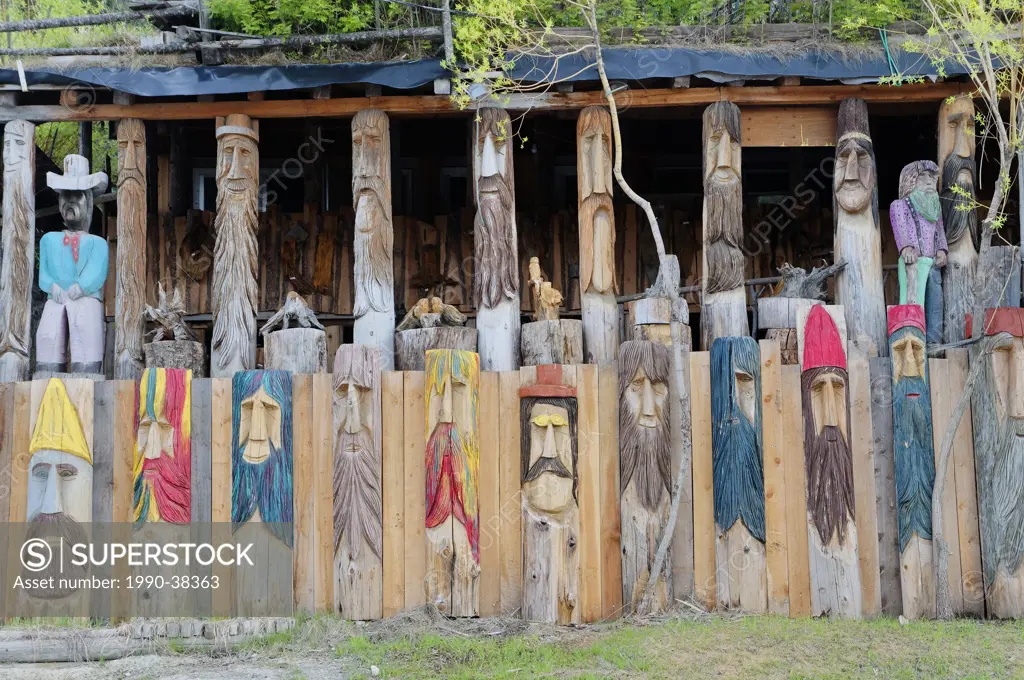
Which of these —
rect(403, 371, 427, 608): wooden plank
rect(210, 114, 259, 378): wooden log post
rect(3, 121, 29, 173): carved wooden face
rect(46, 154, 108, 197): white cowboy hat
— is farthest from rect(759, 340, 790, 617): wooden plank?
rect(3, 121, 29, 173): carved wooden face

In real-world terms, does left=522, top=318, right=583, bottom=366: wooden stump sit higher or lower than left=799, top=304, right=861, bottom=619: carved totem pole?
higher

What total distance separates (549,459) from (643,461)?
0.66m

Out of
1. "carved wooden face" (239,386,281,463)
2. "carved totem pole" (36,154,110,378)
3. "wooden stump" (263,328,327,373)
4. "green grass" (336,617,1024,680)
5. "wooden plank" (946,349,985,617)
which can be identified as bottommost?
"green grass" (336,617,1024,680)

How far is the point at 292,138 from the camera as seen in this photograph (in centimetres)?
1468

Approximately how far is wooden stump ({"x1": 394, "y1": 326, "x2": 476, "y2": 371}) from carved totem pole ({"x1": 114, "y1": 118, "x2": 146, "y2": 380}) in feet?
9.39

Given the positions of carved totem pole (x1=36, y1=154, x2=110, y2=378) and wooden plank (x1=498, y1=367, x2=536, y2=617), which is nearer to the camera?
wooden plank (x1=498, y1=367, x2=536, y2=617)

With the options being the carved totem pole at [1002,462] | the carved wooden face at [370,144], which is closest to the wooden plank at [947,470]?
the carved totem pole at [1002,462]

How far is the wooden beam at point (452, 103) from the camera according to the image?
10359 mm

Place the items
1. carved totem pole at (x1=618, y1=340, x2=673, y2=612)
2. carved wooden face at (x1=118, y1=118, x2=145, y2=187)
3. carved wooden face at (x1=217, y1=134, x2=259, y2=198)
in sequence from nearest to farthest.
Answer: carved totem pole at (x1=618, y1=340, x2=673, y2=612)
carved wooden face at (x1=217, y1=134, x2=259, y2=198)
carved wooden face at (x1=118, y1=118, x2=145, y2=187)

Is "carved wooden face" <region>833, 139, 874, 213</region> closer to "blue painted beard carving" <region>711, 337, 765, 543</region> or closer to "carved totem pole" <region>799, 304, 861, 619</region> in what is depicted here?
"carved totem pole" <region>799, 304, 861, 619</region>

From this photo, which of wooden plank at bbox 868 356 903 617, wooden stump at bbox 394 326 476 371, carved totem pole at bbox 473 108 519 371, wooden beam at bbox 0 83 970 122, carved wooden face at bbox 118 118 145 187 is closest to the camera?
wooden plank at bbox 868 356 903 617

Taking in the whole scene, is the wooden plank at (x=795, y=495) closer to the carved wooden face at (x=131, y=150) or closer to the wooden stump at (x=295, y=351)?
the wooden stump at (x=295, y=351)

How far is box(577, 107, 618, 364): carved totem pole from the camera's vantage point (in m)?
10.1

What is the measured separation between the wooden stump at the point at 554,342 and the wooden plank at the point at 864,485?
237 centimetres
